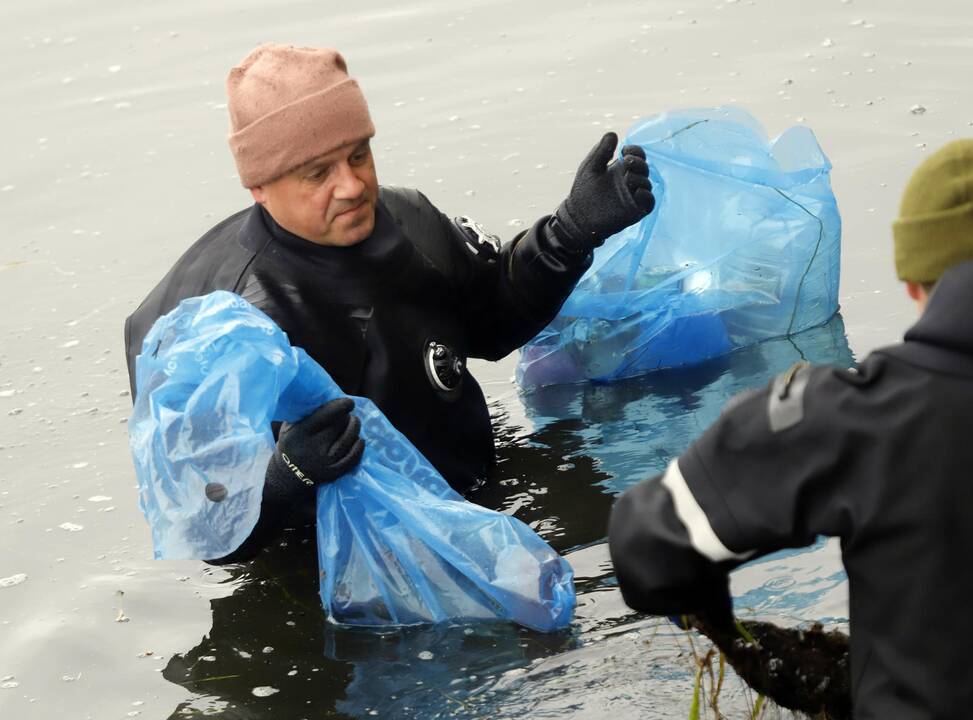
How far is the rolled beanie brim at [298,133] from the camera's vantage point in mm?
3549

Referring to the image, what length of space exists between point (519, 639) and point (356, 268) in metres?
0.99

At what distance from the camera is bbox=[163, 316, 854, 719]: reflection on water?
3.39 meters

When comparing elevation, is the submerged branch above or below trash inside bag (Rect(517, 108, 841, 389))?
below

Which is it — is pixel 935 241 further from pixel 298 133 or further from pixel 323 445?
pixel 298 133

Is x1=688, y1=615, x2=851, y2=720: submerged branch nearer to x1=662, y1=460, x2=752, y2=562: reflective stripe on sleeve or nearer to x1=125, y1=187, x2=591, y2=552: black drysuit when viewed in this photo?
x1=662, y1=460, x2=752, y2=562: reflective stripe on sleeve

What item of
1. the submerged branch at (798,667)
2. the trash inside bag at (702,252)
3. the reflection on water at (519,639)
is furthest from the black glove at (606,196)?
the submerged branch at (798,667)

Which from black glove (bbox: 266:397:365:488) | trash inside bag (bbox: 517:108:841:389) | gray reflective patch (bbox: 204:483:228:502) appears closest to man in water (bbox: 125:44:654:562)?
black glove (bbox: 266:397:365:488)

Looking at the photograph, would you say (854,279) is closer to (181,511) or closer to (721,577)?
(181,511)

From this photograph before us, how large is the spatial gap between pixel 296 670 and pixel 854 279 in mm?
2566

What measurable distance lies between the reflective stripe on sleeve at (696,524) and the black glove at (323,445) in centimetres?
141

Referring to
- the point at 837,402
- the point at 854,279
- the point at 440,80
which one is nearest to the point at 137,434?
the point at 837,402

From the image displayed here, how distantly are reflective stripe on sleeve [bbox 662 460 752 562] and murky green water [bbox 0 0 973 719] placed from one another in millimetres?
1110

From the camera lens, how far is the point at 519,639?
11.7 ft

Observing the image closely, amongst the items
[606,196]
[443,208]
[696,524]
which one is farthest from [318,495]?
[443,208]
